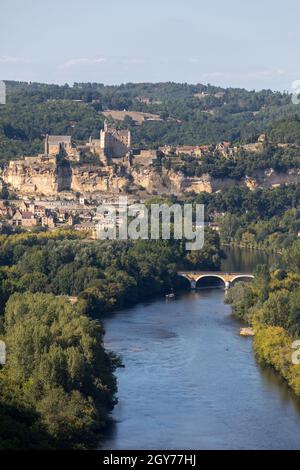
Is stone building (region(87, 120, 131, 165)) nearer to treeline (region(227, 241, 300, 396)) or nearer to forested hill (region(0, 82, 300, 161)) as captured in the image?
forested hill (region(0, 82, 300, 161))

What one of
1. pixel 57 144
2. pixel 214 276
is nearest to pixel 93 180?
pixel 57 144

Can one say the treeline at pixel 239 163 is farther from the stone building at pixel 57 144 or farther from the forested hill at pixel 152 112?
the stone building at pixel 57 144

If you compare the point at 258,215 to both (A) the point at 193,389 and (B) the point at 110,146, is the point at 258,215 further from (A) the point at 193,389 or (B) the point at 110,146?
(A) the point at 193,389

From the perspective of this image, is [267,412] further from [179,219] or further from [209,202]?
[209,202]

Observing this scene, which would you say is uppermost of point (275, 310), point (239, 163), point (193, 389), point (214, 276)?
point (239, 163)

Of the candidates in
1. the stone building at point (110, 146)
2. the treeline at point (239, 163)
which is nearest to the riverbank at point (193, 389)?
the treeline at point (239, 163)

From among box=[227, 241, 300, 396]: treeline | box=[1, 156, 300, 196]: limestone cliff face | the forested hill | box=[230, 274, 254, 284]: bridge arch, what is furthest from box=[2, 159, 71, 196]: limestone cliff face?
box=[227, 241, 300, 396]: treeline

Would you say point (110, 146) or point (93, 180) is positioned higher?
point (110, 146)
